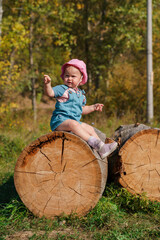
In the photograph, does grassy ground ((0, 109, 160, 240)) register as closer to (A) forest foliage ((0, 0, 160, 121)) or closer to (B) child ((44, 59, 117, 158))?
(B) child ((44, 59, 117, 158))

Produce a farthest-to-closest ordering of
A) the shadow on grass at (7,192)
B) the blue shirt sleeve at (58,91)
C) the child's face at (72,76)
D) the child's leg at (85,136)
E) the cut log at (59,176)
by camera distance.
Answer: the shadow on grass at (7,192), the child's face at (72,76), the blue shirt sleeve at (58,91), the child's leg at (85,136), the cut log at (59,176)

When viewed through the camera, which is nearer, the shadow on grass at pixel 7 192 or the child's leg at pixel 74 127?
the child's leg at pixel 74 127

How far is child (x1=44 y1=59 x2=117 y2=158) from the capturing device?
9.38 ft

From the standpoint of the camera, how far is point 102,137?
132 inches

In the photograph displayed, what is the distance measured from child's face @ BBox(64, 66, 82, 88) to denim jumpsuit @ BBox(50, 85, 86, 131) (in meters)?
0.07

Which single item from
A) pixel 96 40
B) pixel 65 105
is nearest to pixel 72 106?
pixel 65 105

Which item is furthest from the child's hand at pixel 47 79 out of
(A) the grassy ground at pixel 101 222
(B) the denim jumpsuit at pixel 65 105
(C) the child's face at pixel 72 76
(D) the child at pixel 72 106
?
(A) the grassy ground at pixel 101 222

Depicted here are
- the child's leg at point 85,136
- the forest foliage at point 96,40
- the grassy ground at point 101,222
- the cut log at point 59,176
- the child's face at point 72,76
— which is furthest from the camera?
the forest foliage at point 96,40

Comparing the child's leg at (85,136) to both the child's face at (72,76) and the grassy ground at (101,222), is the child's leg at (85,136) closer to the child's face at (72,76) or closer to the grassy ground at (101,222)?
the child's face at (72,76)

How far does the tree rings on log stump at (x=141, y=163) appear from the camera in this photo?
3156 millimetres

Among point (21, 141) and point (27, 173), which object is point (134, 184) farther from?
point (21, 141)

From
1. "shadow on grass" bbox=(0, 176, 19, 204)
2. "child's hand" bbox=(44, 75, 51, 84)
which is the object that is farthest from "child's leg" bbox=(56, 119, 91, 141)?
"shadow on grass" bbox=(0, 176, 19, 204)

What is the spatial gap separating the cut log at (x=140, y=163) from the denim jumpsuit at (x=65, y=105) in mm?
731

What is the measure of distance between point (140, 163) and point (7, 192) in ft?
6.58
